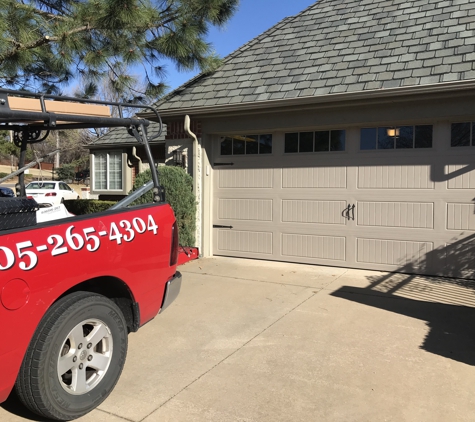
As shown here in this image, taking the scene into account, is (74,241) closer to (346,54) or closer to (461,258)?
(461,258)

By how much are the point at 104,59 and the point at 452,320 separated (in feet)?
23.1

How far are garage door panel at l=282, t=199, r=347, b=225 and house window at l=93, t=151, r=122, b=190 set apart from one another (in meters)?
8.49

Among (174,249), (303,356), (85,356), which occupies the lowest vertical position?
(303,356)

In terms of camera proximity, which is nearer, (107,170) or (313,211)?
(313,211)

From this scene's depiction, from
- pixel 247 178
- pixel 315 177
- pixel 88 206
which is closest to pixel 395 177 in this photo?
pixel 315 177

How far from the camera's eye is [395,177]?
7.07 m

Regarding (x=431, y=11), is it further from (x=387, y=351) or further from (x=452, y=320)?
(x=387, y=351)

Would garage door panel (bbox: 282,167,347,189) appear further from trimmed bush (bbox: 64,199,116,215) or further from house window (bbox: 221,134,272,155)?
trimmed bush (bbox: 64,199,116,215)

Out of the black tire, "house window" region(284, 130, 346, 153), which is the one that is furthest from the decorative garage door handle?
the black tire

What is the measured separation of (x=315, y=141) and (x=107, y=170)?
9395 millimetres

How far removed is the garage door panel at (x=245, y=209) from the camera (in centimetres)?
821

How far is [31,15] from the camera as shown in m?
7.24

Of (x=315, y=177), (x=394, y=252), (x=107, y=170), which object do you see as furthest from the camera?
(x=107, y=170)

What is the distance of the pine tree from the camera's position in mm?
7113
